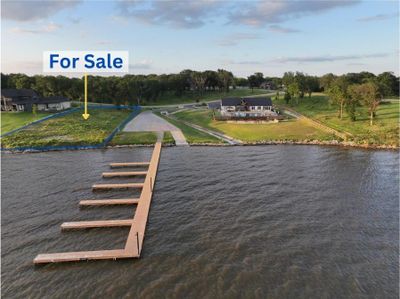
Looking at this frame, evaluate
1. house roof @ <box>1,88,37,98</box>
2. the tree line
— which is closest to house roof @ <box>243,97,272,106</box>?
the tree line

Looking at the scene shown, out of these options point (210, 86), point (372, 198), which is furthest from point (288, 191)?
point (210, 86)

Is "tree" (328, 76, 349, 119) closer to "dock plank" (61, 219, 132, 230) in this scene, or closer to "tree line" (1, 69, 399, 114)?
"tree line" (1, 69, 399, 114)

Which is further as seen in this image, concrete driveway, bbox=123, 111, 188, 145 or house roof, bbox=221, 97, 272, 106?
house roof, bbox=221, 97, 272, 106

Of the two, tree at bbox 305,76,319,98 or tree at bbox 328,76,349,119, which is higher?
tree at bbox 305,76,319,98

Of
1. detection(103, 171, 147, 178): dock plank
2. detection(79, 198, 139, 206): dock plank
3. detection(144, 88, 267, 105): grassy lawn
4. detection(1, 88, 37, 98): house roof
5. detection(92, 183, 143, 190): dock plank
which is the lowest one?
detection(79, 198, 139, 206): dock plank

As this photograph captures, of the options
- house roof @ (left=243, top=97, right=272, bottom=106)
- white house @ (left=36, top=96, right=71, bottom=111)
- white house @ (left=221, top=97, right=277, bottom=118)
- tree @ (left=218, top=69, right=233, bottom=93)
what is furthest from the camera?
tree @ (left=218, top=69, right=233, bottom=93)

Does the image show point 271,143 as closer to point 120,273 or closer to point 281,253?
point 281,253

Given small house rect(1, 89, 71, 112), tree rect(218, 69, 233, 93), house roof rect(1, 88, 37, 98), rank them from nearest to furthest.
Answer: small house rect(1, 89, 71, 112)
house roof rect(1, 88, 37, 98)
tree rect(218, 69, 233, 93)
